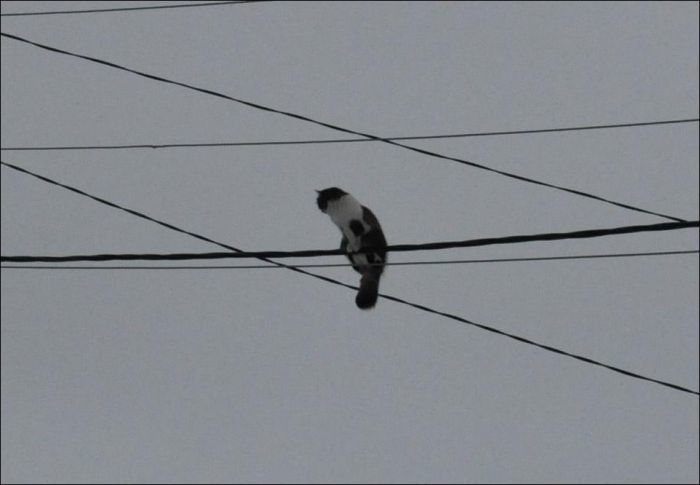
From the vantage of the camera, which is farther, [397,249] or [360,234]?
[360,234]

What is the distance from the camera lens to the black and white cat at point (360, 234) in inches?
405

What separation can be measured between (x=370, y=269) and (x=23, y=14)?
318 centimetres

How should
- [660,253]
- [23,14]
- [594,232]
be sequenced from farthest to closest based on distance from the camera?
→ [23,14] < [660,253] < [594,232]

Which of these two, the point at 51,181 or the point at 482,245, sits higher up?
the point at 51,181

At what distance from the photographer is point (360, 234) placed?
34.8ft

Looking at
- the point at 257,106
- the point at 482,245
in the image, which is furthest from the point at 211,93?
the point at 482,245

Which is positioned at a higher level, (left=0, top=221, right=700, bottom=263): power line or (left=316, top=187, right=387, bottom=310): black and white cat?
(left=316, top=187, right=387, bottom=310): black and white cat

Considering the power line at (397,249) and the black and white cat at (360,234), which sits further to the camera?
the black and white cat at (360,234)

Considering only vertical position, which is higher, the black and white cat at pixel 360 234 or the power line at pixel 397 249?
the black and white cat at pixel 360 234

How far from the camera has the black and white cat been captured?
1029cm

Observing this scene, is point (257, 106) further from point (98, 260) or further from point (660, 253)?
point (660, 253)

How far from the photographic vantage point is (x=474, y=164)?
9.10m

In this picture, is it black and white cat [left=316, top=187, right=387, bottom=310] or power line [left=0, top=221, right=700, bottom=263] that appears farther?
black and white cat [left=316, top=187, right=387, bottom=310]

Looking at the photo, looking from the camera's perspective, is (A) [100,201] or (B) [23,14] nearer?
(A) [100,201]
